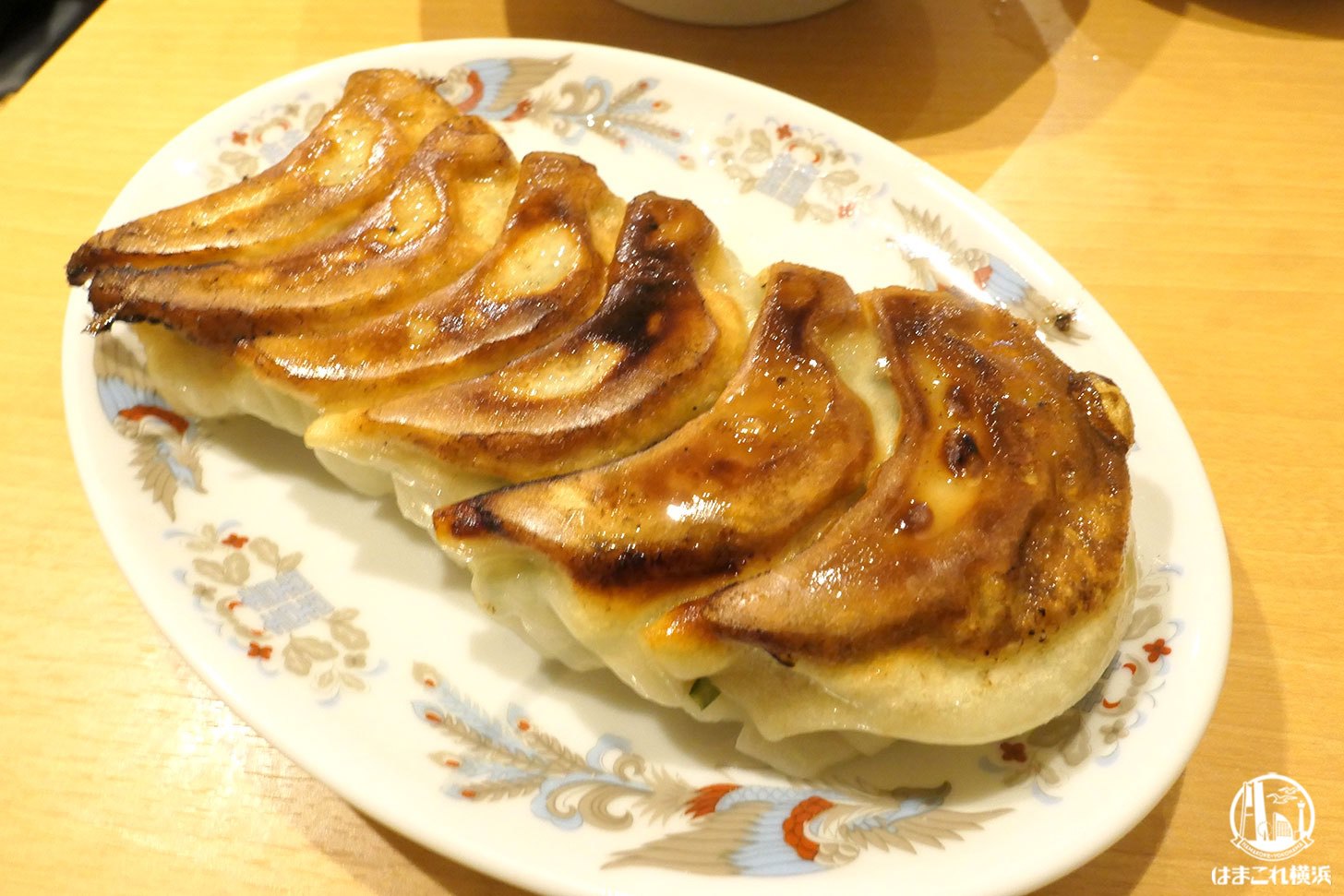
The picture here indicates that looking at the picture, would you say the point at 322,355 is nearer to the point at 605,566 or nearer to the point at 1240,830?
the point at 605,566

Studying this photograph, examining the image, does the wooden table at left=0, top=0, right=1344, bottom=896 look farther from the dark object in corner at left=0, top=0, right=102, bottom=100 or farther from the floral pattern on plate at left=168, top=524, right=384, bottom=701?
the dark object in corner at left=0, top=0, right=102, bottom=100

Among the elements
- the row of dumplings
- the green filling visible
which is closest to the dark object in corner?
the row of dumplings

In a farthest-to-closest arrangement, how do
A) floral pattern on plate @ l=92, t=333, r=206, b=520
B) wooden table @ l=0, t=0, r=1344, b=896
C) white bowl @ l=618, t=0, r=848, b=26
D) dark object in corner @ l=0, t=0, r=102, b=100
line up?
dark object in corner @ l=0, t=0, r=102, b=100, white bowl @ l=618, t=0, r=848, b=26, floral pattern on plate @ l=92, t=333, r=206, b=520, wooden table @ l=0, t=0, r=1344, b=896

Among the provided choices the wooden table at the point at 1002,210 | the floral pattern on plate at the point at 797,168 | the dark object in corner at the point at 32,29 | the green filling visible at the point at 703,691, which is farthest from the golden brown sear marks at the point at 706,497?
the dark object in corner at the point at 32,29

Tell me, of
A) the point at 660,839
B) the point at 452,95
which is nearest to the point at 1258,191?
the point at 452,95

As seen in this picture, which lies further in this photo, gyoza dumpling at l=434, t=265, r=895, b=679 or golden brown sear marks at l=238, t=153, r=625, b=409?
golden brown sear marks at l=238, t=153, r=625, b=409
